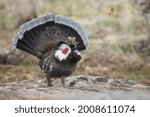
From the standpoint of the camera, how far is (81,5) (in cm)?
1475

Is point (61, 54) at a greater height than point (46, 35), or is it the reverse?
point (46, 35)

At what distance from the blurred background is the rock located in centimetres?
267

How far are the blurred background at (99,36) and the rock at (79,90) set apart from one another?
2.67 m

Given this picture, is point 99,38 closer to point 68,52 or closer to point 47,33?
point 47,33

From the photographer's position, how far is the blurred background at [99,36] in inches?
481

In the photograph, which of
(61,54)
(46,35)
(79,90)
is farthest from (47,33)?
(79,90)

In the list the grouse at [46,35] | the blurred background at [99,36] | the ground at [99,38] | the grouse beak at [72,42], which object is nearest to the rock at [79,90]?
the grouse at [46,35]

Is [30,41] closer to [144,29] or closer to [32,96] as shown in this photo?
[32,96]

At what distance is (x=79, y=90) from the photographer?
8.00 m

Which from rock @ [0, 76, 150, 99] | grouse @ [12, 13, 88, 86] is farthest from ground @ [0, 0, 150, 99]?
grouse @ [12, 13, 88, 86]

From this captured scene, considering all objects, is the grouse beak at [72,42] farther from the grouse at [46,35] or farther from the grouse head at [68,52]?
the grouse at [46,35]

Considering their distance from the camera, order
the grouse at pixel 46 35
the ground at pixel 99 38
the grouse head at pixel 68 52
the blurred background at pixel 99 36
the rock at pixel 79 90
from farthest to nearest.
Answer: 1. the blurred background at pixel 99 36
2. the ground at pixel 99 38
3. the grouse at pixel 46 35
4. the grouse head at pixel 68 52
5. the rock at pixel 79 90

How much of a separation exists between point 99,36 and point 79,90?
5.75 metres

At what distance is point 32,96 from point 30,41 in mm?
1122
